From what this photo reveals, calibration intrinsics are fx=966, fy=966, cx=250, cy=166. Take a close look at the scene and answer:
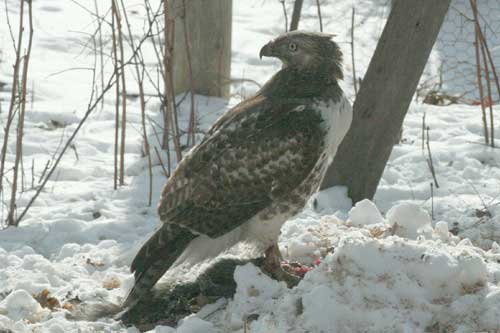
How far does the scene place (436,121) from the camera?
7.62 metres

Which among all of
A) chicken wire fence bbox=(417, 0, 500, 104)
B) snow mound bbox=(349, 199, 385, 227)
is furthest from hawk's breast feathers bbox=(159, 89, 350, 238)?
chicken wire fence bbox=(417, 0, 500, 104)

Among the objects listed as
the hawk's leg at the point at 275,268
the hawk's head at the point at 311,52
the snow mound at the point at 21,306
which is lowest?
the snow mound at the point at 21,306

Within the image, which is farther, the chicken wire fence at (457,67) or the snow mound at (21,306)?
the chicken wire fence at (457,67)

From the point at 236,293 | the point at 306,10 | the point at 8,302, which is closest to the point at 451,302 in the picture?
the point at 236,293

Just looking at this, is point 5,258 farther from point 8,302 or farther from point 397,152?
point 397,152

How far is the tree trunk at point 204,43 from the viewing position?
7570 millimetres

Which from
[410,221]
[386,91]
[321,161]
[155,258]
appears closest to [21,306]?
[155,258]

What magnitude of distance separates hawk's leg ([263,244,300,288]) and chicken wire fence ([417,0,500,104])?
380cm

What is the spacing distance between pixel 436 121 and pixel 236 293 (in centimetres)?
386

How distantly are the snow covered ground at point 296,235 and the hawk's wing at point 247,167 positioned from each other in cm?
36

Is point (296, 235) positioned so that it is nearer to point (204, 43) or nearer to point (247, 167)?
point (247, 167)

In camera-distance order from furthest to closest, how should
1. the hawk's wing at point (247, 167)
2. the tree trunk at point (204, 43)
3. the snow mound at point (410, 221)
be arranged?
the tree trunk at point (204, 43)
the snow mound at point (410, 221)
the hawk's wing at point (247, 167)

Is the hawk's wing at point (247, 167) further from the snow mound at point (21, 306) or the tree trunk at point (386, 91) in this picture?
the tree trunk at point (386, 91)

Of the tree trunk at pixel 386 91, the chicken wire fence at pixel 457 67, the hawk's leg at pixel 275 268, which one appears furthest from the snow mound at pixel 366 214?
the chicken wire fence at pixel 457 67
